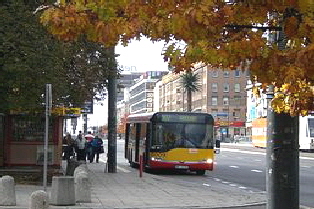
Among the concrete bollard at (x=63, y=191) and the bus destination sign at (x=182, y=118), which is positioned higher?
the bus destination sign at (x=182, y=118)

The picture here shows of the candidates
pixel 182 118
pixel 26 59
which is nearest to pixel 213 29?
pixel 26 59

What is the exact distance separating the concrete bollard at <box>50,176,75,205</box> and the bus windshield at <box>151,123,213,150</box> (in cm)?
1424

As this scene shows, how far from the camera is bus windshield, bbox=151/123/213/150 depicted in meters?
28.8

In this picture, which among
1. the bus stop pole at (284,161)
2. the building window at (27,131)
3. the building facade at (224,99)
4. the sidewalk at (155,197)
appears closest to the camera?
the bus stop pole at (284,161)

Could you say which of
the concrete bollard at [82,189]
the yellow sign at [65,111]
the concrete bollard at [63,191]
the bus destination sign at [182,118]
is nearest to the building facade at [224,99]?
the bus destination sign at [182,118]

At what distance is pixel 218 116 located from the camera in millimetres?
141250

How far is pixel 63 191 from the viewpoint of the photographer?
14469 mm

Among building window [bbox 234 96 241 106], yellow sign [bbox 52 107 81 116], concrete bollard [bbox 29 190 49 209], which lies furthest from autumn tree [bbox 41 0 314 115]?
building window [bbox 234 96 241 106]

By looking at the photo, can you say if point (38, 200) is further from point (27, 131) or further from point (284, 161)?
point (27, 131)

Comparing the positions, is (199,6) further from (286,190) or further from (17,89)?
(17,89)

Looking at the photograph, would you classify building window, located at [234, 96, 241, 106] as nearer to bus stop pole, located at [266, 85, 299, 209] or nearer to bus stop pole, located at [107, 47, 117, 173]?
bus stop pole, located at [107, 47, 117, 173]

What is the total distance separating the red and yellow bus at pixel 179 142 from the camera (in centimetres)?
2869

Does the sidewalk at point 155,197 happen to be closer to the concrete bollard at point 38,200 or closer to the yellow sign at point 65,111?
the concrete bollard at point 38,200

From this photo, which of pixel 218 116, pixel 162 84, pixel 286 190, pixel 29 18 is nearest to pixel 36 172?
pixel 29 18
